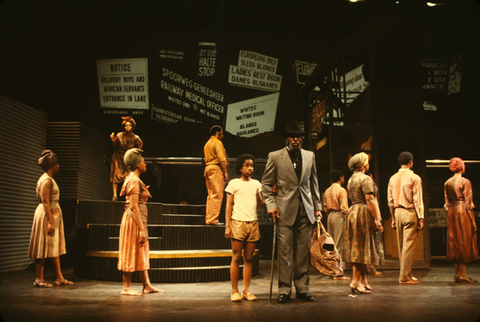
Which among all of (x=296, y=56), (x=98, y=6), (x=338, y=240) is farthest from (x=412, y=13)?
(x=98, y=6)

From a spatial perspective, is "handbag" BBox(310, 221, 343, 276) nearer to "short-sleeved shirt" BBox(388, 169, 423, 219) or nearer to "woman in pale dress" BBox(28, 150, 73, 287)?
"short-sleeved shirt" BBox(388, 169, 423, 219)

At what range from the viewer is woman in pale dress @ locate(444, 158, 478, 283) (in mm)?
5562

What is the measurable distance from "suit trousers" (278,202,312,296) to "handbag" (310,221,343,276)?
577 mm

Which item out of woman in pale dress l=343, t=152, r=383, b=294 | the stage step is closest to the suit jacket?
woman in pale dress l=343, t=152, r=383, b=294

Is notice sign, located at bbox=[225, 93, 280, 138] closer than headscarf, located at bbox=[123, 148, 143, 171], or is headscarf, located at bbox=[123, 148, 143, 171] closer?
headscarf, located at bbox=[123, 148, 143, 171]

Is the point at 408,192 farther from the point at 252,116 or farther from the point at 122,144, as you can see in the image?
the point at 252,116

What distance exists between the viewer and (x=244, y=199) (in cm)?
438

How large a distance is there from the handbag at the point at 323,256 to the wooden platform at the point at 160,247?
68.9 inches

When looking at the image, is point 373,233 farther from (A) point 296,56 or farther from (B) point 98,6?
(B) point 98,6

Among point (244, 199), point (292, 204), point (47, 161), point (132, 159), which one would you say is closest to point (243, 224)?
point (244, 199)

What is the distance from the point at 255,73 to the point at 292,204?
7.50 m

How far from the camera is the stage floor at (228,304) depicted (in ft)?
11.2

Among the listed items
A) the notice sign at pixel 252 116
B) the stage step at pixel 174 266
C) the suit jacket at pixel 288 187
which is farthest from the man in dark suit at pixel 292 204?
the notice sign at pixel 252 116

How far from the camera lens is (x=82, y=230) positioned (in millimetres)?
6906
